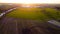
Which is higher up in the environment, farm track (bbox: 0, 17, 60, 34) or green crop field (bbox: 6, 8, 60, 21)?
green crop field (bbox: 6, 8, 60, 21)

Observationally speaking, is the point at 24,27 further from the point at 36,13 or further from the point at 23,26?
the point at 36,13

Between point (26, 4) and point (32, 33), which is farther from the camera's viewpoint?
point (26, 4)

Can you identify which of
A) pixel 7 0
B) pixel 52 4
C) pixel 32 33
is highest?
pixel 7 0

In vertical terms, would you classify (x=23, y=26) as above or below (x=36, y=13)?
below

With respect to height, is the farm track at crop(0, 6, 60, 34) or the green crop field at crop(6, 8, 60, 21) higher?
the green crop field at crop(6, 8, 60, 21)

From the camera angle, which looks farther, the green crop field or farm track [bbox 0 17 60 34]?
the green crop field

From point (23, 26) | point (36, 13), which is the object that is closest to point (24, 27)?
point (23, 26)

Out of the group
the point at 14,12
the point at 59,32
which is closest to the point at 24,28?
the point at 14,12

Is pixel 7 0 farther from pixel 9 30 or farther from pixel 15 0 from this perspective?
pixel 9 30
